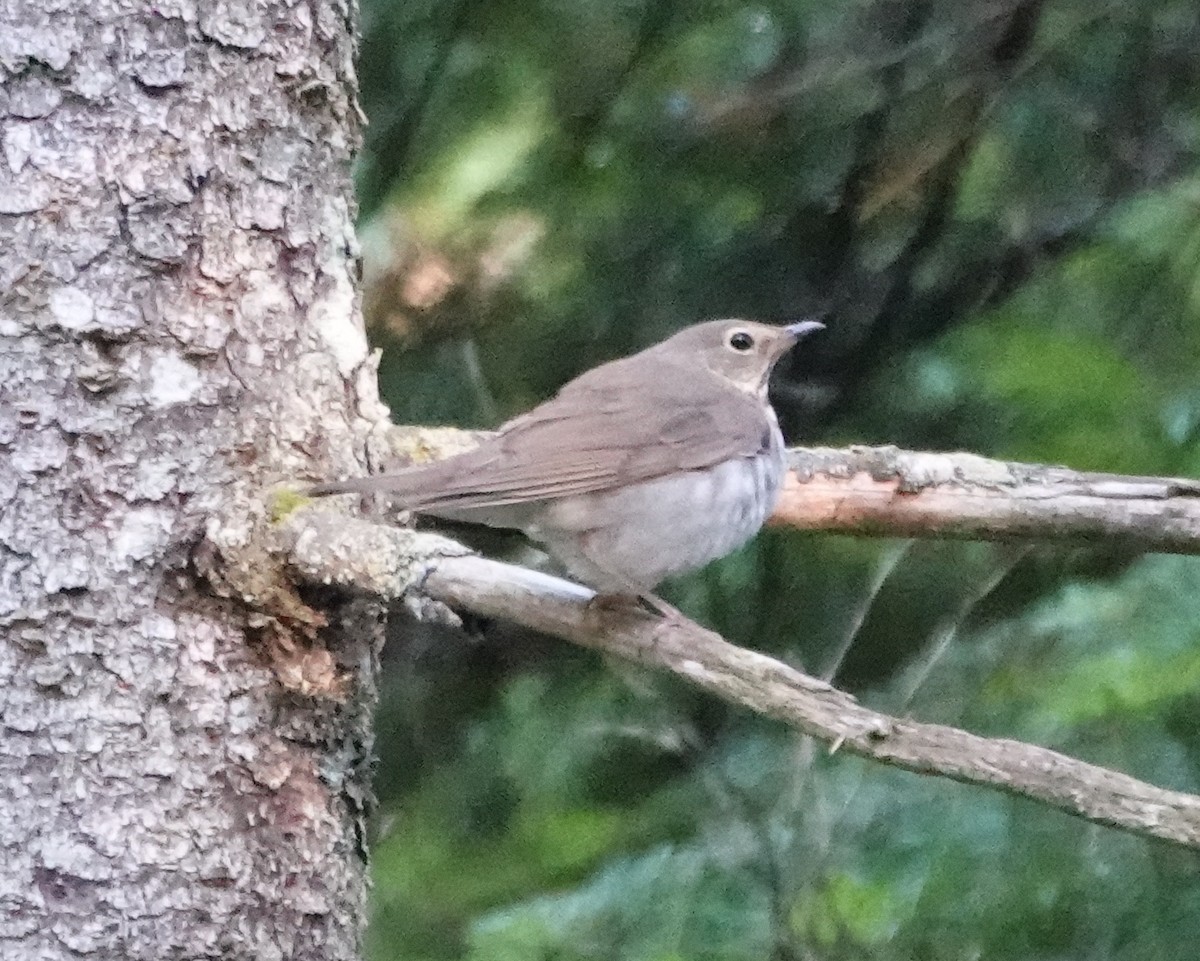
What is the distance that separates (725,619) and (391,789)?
772 mm

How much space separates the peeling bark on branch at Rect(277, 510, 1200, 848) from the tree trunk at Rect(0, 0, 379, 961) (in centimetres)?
14

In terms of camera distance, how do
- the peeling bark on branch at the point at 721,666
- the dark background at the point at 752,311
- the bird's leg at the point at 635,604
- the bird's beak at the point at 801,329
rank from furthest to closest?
the bird's beak at the point at 801,329, the dark background at the point at 752,311, the bird's leg at the point at 635,604, the peeling bark on branch at the point at 721,666

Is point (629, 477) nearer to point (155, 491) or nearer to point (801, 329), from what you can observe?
point (801, 329)

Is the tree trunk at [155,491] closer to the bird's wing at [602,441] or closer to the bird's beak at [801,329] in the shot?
the bird's wing at [602,441]

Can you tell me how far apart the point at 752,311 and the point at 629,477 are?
60cm

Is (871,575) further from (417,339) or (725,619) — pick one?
(417,339)

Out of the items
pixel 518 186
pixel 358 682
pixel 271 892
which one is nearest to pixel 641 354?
pixel 518 186

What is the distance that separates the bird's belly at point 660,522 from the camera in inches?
107

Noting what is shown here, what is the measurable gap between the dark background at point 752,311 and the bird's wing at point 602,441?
0.87ft

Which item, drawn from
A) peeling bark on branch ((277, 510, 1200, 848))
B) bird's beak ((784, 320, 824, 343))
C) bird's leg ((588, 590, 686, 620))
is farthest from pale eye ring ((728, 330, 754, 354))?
peeling bark on branch ((277, 510, 1200, 848))

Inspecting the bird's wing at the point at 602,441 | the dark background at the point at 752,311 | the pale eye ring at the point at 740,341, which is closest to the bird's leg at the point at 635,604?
the bird's wing at the point at 602,441

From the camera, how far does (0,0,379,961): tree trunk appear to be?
2279 millimetres

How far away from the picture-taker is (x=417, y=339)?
3.28 meters

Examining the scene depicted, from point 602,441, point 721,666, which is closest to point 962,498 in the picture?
point 602,441
